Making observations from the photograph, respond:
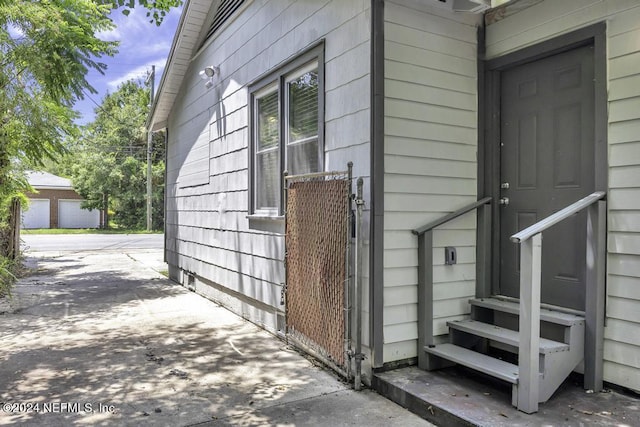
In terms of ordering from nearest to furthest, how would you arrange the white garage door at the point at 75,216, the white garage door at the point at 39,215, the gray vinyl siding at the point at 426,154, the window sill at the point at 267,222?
the gray vinyl siding at the point at 426,154 < the window sill at the point at 267,222 < the white garage door at the point at 39,215 < the white garage door at the point at 75,216

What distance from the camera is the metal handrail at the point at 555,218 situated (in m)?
2.63

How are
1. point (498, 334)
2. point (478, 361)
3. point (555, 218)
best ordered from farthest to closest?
point (498, 334)
point (478, 361)
point (555, 218)

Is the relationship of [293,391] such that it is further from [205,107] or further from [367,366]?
[205,107]

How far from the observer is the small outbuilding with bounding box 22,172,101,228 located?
2837 centimetres

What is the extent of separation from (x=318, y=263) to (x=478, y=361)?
1517 mm

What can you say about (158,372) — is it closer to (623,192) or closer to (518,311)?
(518,311)

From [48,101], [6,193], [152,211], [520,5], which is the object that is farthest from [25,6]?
[152,211]

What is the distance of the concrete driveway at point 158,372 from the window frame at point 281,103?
1526mm

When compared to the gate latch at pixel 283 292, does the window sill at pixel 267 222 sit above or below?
above

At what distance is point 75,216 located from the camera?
2973cm

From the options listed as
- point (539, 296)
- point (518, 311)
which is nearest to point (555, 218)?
point (539, 296)

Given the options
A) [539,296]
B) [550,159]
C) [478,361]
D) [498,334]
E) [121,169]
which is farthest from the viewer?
[121,169]

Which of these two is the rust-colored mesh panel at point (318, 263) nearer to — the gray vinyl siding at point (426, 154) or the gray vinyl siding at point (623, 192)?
the gray vinyl siding at point (426, 154)

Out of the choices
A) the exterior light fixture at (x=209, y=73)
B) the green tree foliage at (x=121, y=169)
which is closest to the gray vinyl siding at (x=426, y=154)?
the exterior light fixture at (x=209, y=73)
